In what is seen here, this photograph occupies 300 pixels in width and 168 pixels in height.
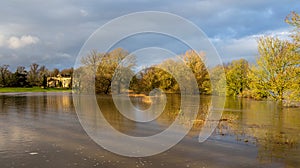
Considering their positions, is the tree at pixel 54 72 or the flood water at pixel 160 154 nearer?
the flood water at pixel 160 154

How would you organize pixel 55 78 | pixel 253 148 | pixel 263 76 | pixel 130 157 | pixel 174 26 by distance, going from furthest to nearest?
pixel 55 78 < pixel 263 76 < pixel 174 26 < pixel 253 148 < pixel 130 157

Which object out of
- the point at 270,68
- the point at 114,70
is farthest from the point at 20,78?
the point at 270,68

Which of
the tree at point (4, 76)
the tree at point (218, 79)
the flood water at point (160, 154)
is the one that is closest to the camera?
the flood water at point (160, 154)

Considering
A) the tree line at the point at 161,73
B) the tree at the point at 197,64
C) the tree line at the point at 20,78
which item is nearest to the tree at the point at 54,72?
the tree line at the point at 20,78

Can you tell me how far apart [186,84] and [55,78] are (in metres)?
69.0

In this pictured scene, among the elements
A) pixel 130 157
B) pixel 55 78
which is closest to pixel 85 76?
pixel 130 157

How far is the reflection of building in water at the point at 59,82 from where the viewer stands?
102438 mm

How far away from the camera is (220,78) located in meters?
53.1

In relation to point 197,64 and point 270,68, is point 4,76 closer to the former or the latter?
point 197,64

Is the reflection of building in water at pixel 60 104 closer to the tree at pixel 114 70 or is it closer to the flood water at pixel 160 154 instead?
the flood water at pixel 160 154

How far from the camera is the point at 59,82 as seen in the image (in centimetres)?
10412

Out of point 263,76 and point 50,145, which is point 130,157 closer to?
point 50,145

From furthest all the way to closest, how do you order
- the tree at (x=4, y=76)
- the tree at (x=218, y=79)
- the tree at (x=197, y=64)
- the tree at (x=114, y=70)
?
the tree at (x=4, y=76) < the tree at (x=197, y=64) < the tree at (x=114, y=70) < the tree at (x=218, y=79)

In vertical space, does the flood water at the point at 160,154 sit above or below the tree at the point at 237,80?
below
